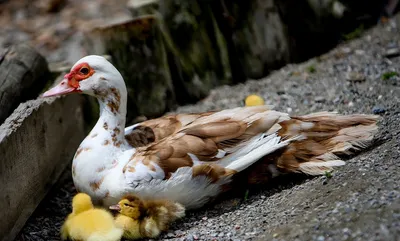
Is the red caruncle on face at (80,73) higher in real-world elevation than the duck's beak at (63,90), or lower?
higher

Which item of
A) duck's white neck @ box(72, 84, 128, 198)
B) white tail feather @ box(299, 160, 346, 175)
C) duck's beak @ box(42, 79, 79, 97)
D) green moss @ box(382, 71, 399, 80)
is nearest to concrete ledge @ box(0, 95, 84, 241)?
duck's beak @ box(42, 79, 79, 97)

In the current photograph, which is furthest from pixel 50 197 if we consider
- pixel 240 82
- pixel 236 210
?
pixel 240 82

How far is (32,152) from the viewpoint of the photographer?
411 centimetres

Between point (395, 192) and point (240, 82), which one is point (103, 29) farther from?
point (395, 192)

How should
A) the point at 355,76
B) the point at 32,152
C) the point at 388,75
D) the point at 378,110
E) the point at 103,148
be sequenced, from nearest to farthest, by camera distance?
the point at 103,148 < the point at 32,152 < the point at 378,110 < the point at 388,75 < the point at 355,76

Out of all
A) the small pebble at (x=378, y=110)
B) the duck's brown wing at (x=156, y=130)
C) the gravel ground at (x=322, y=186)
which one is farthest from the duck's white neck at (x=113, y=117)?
the small pebble at (x=378, y=110)

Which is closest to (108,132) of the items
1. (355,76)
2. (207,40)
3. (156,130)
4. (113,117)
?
(113,117)

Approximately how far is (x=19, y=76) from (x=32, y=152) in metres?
0.78

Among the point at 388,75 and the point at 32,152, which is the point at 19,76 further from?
the point at 388,75

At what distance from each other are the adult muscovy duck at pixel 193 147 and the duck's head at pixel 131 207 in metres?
0.07

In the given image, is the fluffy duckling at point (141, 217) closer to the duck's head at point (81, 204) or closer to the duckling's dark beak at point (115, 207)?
the duckling's dark beak at point (115, 207)

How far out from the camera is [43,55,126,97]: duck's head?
13.3 ft

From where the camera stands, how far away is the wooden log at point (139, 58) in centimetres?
530

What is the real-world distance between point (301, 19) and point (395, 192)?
3.44 meters
